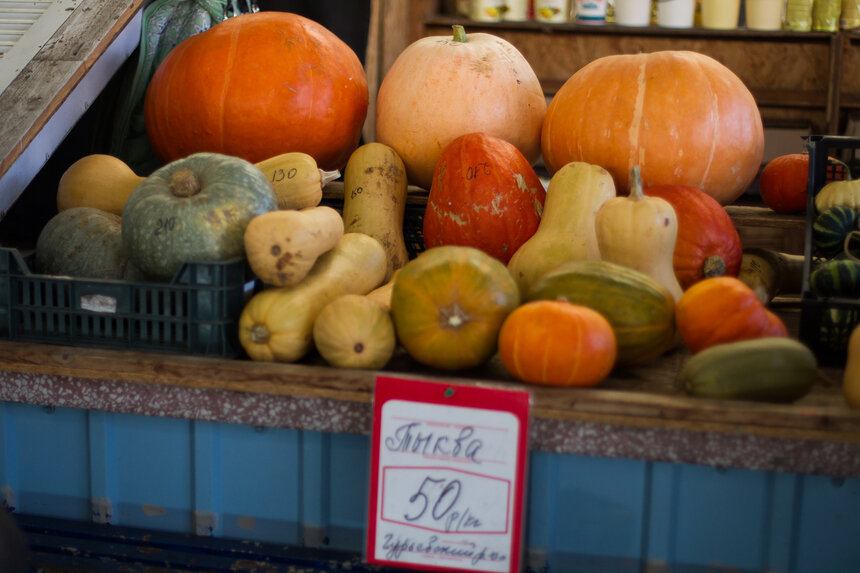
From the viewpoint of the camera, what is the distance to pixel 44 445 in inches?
43.3

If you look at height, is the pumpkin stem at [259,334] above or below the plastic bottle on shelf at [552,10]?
below

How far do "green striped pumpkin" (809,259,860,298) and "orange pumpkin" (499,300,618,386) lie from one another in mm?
357

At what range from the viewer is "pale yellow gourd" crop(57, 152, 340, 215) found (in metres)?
1.31

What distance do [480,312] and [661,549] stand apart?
0.34 meters

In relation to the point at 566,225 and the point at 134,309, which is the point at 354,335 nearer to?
the point at 134,309

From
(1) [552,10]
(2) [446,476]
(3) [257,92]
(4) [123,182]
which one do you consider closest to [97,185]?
(4) [123,182]

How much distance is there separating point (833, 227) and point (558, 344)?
55 centimetres

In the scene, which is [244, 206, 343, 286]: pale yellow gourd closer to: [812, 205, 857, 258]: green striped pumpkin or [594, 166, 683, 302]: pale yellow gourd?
[594, 166, 683, 302]: pale yellow gourd

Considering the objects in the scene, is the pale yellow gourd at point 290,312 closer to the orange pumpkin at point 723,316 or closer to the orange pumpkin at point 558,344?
the orange pumpkin at point 558,344

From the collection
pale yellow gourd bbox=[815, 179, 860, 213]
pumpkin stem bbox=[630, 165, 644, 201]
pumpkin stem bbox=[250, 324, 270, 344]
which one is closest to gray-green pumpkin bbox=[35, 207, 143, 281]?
pumpkin stem bbox=[250, 324, 270, 344]

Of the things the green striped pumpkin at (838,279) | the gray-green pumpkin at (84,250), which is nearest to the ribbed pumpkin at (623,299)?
the green striped pumpkin at (838,279)

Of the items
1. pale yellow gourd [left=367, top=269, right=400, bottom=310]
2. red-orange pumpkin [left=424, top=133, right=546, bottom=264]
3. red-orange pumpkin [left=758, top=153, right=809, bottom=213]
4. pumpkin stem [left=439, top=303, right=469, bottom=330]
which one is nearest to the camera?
pumpkin stem [left=439, top=303, right=469, bottom=330]

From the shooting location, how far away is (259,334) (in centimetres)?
105

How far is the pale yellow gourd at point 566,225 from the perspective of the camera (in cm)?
123
